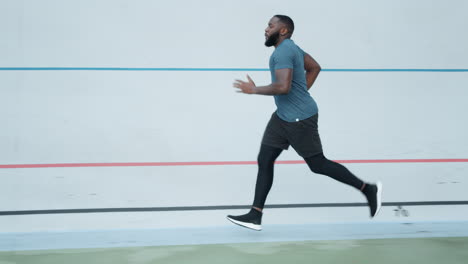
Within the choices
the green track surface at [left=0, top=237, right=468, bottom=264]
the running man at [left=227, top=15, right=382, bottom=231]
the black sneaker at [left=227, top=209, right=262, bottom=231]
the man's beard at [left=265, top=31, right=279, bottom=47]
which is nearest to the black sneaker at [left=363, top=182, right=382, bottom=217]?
the running man at [left=227, top=15, right=382, bottom=231]

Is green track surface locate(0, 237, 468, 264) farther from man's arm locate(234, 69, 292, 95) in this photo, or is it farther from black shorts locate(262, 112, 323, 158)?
man's arm locate(234, 69, 292, 95)

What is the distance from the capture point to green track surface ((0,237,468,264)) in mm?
3646

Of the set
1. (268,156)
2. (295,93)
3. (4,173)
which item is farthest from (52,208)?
(295,93)

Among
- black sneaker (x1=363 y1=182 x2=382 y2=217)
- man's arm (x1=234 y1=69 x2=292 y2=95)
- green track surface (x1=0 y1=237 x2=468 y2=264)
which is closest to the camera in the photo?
green track surface (x1=0 y1=237 x2=468 y2=264)

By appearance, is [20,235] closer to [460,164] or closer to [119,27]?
[119,27]

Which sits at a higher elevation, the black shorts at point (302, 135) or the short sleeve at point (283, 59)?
the short sleeve at point (283, 59)

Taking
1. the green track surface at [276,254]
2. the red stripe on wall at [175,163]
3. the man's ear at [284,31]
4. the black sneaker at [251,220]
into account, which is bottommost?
the green track surface at [276,254]

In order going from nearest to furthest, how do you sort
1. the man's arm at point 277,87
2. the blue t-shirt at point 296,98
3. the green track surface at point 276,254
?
the green track surface at point 276,254 < the man's arm at point 277,87 < the blue t-shirt at point 296,98

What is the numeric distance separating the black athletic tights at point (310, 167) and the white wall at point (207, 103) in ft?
2.10

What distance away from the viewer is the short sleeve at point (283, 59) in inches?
156

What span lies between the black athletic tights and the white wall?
0.64m

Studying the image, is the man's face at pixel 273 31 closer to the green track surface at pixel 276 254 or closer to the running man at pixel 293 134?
the running man at pixel 293 134

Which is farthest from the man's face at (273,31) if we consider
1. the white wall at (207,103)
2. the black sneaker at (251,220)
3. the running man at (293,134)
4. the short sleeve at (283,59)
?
the black sneaker at (251,220)

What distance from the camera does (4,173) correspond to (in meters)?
4.91
